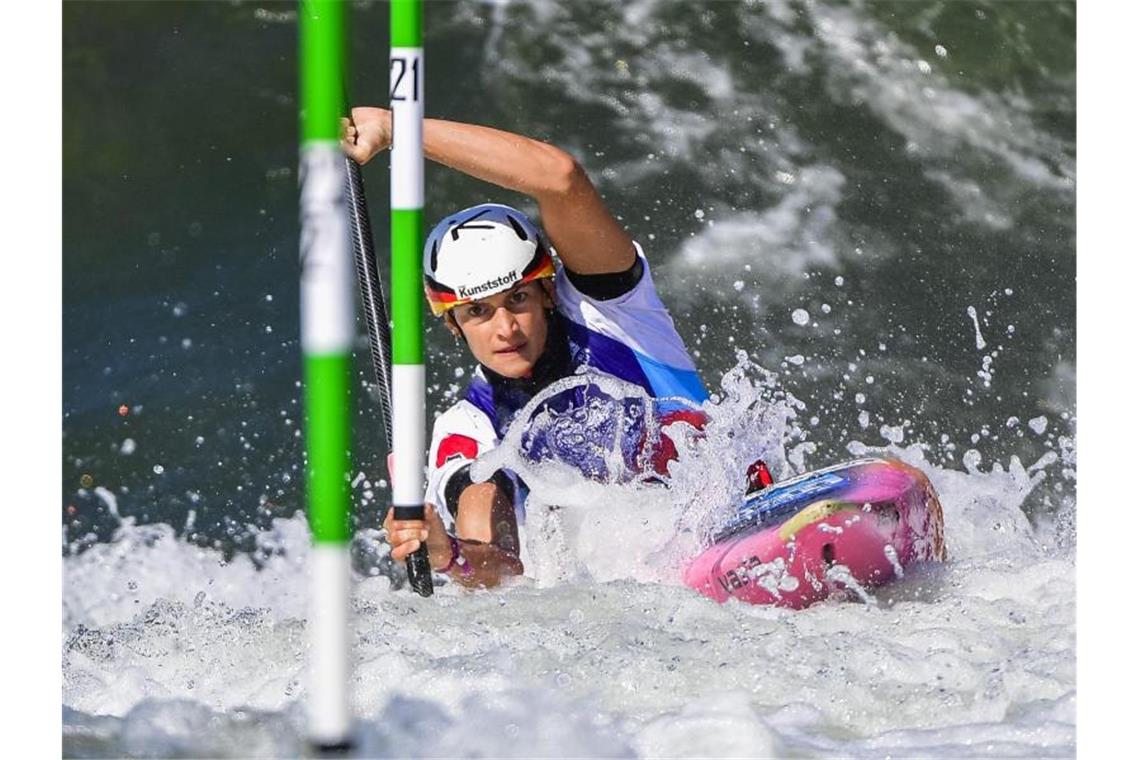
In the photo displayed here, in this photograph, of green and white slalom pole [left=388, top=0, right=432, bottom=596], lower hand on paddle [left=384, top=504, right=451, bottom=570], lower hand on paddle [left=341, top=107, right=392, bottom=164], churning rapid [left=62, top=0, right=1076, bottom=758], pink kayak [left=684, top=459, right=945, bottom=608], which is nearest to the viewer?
green and white slalom pole [left=388, top=0, right=432, bottom=596]

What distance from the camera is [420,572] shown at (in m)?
2.87

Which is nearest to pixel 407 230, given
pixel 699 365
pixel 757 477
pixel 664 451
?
pixel 664 451

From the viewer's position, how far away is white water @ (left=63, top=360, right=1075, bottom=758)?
2.53 metres

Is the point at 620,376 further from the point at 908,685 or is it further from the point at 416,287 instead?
the point at 416,287

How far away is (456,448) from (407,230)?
137cm

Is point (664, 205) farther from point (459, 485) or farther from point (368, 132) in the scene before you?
point (368, 132)

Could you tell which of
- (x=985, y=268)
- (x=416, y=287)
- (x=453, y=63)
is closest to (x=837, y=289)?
(x=985, y=268)

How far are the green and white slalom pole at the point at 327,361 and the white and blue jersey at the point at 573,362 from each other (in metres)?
1.41

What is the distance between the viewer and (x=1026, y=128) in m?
6.37

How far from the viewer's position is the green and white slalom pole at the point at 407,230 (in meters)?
2.19

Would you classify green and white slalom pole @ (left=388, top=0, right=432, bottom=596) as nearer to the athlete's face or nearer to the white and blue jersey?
the athlete's face

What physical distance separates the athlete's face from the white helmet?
0.03 metres

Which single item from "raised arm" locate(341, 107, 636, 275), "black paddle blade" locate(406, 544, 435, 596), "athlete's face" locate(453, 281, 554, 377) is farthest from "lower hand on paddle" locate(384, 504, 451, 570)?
"raised arm" locate(341, 107, 636, 275)

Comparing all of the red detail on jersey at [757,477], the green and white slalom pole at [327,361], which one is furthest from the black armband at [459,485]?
the green and white slalom pole at [327,361]
